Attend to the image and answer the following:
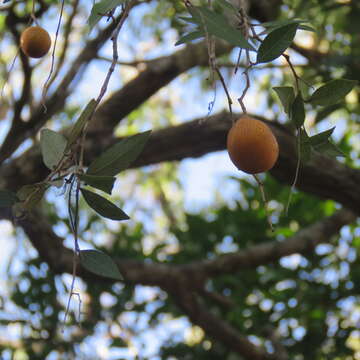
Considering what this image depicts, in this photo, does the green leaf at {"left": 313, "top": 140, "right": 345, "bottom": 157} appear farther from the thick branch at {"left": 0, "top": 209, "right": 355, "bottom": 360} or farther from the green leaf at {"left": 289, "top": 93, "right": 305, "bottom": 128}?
the thick branch at {"left": 0, "top": 209, "right": 355, "bottom": 360}

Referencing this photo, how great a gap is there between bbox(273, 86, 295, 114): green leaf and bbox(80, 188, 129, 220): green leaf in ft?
0.78

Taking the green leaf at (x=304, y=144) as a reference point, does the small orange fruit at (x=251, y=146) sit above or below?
below

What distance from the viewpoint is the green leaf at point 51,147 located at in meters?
0.83

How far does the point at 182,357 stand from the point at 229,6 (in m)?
1.72

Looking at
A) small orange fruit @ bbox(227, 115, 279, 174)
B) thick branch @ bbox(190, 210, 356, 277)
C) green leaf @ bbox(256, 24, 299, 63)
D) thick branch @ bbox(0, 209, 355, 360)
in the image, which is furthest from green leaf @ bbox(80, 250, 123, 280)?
thick branch @ bbox(190, 210, 356, 277)

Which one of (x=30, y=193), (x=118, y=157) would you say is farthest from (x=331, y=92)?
(x=30, y=193)

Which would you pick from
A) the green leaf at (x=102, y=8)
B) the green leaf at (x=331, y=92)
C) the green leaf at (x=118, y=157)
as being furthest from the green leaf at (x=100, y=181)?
the green leaf at (x=331, y=92)

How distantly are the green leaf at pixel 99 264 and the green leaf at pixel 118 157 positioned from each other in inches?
4.1

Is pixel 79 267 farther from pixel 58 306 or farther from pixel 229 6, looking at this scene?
pixel 229 6

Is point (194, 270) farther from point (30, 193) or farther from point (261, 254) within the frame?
A: point (30, 193)

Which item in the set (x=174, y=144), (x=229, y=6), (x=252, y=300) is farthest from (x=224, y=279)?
(x=229, y=6)

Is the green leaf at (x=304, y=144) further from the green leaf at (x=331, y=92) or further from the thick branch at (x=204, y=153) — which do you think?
the thick branch at (x=204, y=153)

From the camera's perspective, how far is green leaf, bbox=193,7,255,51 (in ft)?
2.13

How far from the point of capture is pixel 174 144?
1.75 metres
